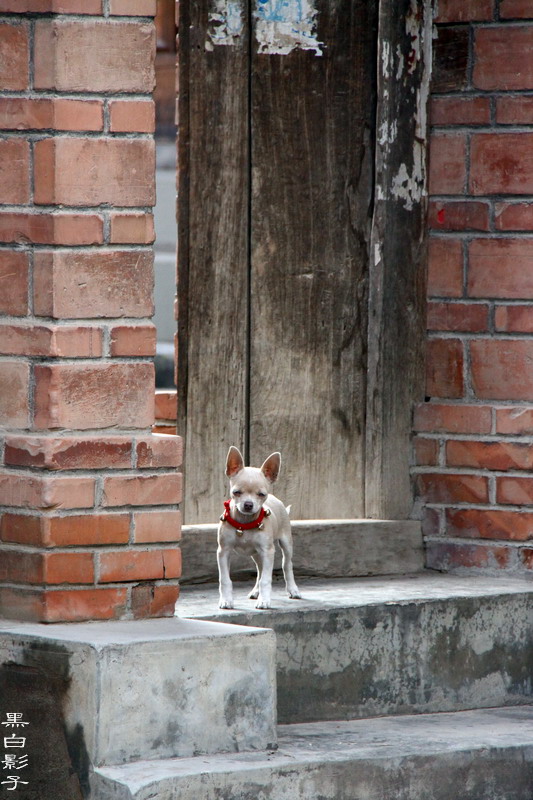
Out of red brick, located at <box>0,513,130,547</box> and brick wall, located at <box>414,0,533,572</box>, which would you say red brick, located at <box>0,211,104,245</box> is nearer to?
red brick, located at <box>0,513,130,547</box>

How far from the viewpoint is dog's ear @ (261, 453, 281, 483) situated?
432cm

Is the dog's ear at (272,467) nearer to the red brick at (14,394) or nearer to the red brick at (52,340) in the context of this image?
the red brick at (52,340)

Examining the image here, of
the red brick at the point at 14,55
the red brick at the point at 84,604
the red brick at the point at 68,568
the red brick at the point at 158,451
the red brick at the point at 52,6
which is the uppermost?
the red brick at the point at 52,6

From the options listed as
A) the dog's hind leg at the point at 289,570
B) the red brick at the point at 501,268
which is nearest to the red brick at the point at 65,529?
the dog's hind leg at the point at 289,570

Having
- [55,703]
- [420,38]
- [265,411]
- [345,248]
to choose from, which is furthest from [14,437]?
[420,38]

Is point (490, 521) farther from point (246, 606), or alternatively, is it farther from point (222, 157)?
point (222, 157)

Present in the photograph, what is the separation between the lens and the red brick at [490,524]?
4.96m

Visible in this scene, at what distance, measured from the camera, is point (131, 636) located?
3.81 m

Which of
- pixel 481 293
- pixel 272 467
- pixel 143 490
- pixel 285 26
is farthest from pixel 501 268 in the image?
pixel 143 490

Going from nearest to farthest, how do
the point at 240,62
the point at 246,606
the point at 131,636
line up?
1. the point at 131,636
2. the point at 246,606
3. the point at 240,62

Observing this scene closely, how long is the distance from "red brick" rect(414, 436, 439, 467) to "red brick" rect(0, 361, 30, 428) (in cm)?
169

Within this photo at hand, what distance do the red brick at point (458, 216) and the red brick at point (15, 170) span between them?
1695 mm

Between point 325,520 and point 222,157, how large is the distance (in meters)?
1.31

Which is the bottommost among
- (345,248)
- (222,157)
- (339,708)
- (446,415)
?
(339,708)
